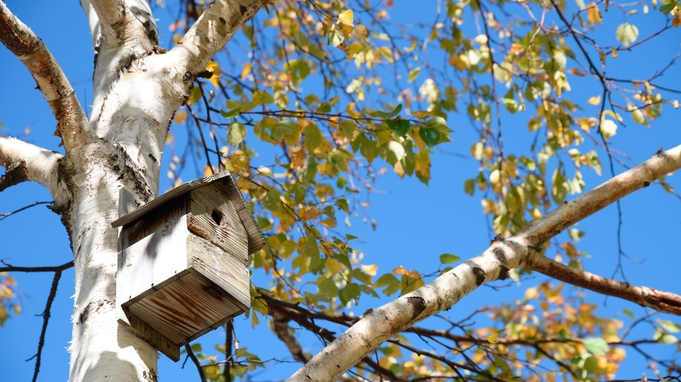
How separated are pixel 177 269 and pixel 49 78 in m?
0.62

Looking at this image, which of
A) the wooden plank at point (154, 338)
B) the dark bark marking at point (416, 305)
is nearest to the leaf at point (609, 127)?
the dark bark marking at point (416, 305)

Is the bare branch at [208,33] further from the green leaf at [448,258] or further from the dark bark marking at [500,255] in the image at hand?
the dark bark marking at [500,255]

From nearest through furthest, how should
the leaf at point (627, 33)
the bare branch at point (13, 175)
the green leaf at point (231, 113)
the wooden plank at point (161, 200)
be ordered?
the wooden plank at point (161, 200) < the bare branch at point (13, 175) < the green leaf at point (231, 113) < the leaf at point (627, 33)

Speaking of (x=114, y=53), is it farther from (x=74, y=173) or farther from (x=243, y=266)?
(x=243, y=266)

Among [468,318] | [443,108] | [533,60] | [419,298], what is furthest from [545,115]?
[419,298]

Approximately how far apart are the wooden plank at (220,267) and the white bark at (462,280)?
0.29 m

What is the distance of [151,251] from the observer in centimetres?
177

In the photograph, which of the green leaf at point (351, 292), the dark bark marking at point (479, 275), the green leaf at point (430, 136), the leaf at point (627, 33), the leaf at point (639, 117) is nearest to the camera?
the dark bark marking at point (479, 275)

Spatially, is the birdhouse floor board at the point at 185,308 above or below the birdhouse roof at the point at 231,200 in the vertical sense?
below

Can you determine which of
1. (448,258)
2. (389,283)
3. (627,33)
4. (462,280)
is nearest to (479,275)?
(462,280)

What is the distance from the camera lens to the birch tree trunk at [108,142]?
1.62 meters

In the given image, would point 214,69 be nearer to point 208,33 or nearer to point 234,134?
point 234,134

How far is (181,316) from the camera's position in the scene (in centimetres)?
178

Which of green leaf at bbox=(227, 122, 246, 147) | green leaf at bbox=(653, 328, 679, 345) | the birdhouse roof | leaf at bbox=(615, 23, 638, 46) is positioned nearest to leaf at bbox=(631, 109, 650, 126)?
leaf at bbox=(615, 23, 638, 46)
